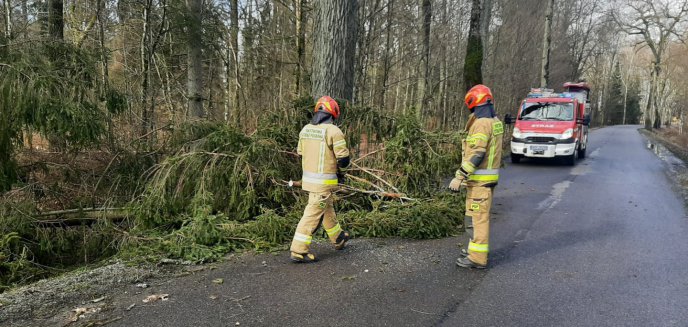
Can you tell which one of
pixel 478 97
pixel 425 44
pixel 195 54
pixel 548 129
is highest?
pixel 425 44

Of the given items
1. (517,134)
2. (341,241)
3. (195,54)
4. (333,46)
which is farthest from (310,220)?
(517,134)

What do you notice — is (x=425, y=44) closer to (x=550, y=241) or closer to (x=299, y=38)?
(x=299, y=38)

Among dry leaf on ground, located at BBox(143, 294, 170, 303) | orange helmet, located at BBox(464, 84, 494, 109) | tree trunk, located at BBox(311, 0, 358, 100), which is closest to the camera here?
dry leaf on ground, located at BBox(143, 294, 170, 303)

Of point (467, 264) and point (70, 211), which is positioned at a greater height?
point (70, 211)

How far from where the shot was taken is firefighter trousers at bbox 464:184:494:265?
4.91m

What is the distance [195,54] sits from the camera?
10.3 metres

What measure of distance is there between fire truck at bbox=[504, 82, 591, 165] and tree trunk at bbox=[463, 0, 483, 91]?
195 cm

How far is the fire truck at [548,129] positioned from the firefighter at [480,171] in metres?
9.64

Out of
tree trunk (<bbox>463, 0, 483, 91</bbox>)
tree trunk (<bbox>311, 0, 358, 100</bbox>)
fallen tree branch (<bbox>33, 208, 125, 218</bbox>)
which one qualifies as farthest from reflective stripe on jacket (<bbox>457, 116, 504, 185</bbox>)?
tree trunk (<bbox>463, 0, 483, 91</bbox>)

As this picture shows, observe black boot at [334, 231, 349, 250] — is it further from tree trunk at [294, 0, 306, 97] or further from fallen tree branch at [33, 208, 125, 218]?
tree trunk at [294, 0, 306, 97]

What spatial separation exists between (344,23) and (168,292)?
5526 mm

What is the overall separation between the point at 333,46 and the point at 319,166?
3.53 meters

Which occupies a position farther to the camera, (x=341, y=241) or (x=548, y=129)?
(x=548, y=129)

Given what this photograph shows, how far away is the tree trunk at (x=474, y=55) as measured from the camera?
609 inches
